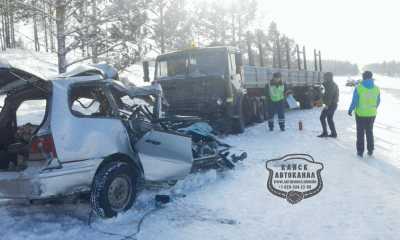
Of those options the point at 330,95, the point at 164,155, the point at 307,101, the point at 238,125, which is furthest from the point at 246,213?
the point at 307,101

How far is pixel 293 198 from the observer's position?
5.33 metres

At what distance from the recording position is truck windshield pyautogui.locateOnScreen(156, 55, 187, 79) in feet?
37.1

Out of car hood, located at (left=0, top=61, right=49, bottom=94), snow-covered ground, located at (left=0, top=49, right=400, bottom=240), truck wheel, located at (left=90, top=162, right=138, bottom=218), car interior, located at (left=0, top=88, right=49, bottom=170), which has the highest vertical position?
car hood, located at (left=0, top=61, right=49, bottom=94)

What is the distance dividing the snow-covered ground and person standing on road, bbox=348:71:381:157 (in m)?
0.68

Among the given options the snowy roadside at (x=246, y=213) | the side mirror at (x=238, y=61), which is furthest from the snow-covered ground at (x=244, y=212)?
the side mirror at (x=238, y=61)

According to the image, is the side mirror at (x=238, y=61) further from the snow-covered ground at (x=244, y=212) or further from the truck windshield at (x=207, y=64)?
the snow-covered ground at (x=244, y=212)

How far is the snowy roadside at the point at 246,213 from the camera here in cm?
420

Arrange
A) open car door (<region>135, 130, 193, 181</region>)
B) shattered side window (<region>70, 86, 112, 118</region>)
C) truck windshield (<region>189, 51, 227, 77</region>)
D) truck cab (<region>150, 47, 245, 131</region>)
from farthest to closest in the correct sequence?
truck windshield (<region>189, 51, 227, 77</region>) < truck cab (<region>150, 47, 245, 131</region>) < open car door (<region>135, 130, 193, 181</region>) < shattered side window (<region>70, 86, 112, 118</region>)

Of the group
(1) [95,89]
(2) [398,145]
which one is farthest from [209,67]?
(1) [95,89]

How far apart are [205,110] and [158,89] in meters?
5.54

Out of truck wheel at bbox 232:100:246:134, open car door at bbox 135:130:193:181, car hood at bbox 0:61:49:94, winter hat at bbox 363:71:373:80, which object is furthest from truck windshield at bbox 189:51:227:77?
car hood at bbox 0:61:49:94

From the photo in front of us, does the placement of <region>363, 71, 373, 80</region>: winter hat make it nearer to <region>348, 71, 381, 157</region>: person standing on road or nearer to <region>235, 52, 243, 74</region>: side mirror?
<region>348, 71, 381, 157</region>: person standing on road

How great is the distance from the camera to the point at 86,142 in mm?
4309

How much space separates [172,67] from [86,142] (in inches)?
291
